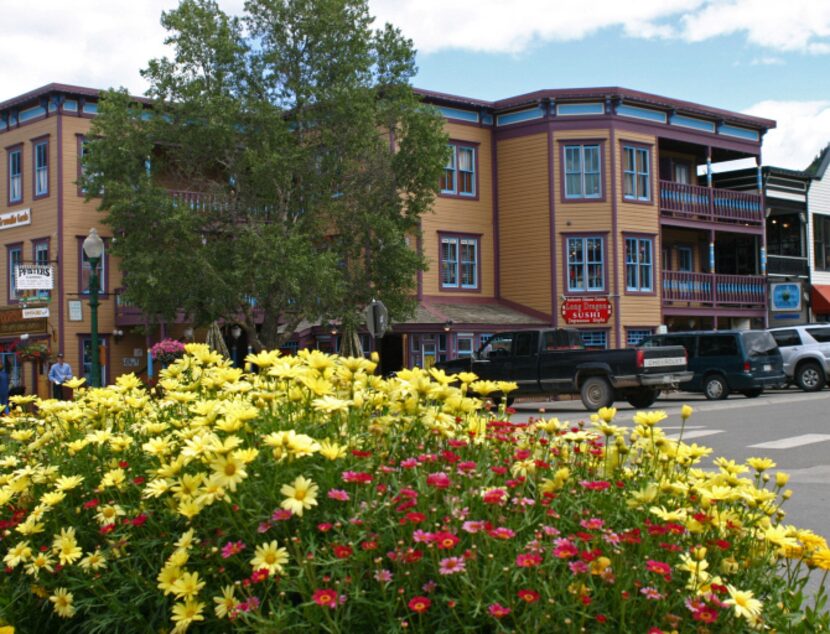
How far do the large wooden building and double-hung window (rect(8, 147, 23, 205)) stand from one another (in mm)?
56

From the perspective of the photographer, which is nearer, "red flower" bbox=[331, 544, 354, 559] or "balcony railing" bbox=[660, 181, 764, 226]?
"red flower" bbox=[331, 544, 354, 559]

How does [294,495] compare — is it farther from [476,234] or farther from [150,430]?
[476,234]

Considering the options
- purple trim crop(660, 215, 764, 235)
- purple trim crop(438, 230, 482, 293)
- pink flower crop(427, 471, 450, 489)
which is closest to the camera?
pink flower crop(427, 471, 450, 489)

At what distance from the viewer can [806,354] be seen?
99.6ft

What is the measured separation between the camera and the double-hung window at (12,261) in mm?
33375

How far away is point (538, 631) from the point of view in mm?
3232

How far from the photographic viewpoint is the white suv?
30234mm

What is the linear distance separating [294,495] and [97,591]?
1183mm

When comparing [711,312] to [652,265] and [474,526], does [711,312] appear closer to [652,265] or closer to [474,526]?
[652,265]

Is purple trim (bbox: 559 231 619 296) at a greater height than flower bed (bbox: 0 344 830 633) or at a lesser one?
greater

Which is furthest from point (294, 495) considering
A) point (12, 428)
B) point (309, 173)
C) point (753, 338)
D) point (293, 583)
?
point (753, 338)

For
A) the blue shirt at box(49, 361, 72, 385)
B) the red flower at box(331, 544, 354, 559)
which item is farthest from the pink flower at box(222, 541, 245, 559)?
the blue shirt at box(49, 361, 72, 385)

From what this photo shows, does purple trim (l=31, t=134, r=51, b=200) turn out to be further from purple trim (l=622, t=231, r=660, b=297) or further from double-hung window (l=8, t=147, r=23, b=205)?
purple trim (l=622, t=231, r=660, b=297)

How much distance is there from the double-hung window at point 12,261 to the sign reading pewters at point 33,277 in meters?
3.27
